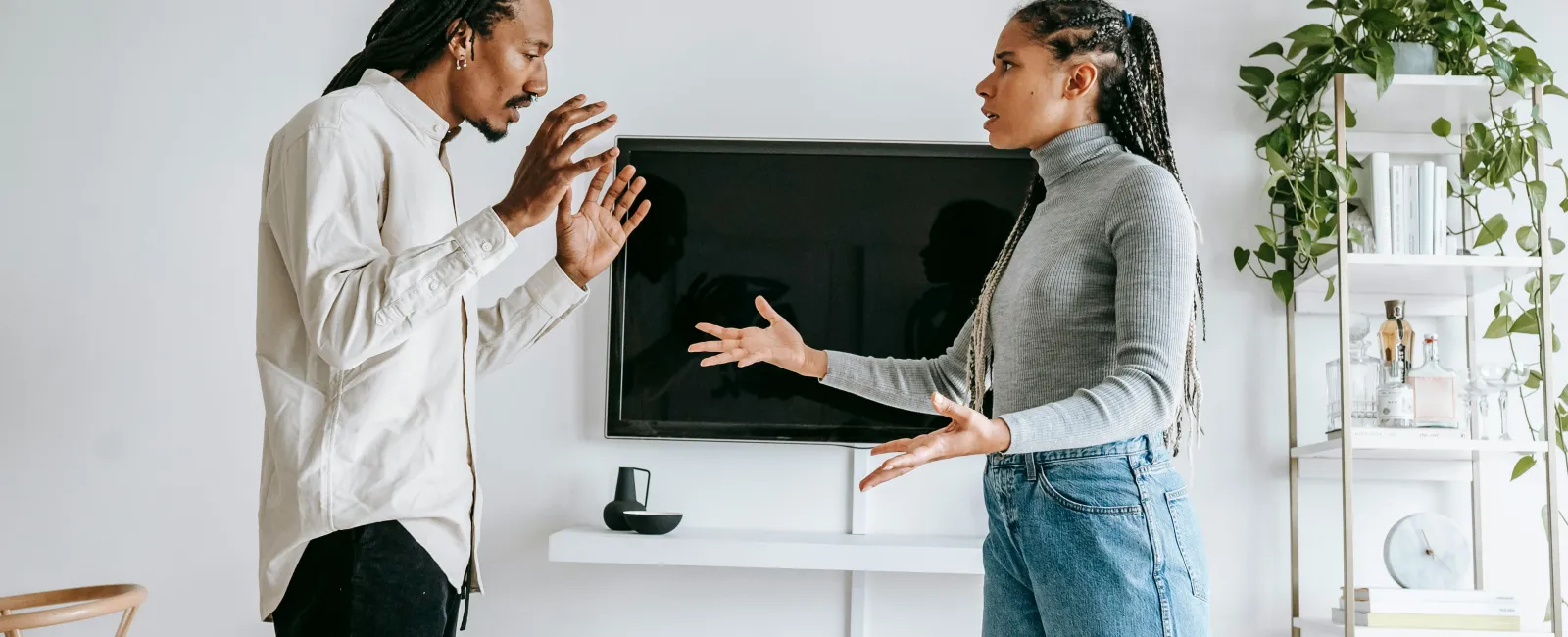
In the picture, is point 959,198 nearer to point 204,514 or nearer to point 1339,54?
point 1339,54

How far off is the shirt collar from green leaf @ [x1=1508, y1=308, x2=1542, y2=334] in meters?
2.18

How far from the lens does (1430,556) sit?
2400 mm

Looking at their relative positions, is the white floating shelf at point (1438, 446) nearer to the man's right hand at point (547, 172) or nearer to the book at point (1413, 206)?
the book at point (1413, 206)

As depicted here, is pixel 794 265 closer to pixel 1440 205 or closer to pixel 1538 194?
pixel 1440 205

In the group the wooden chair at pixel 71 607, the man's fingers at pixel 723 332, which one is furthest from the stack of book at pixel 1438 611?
the wooden chair at pixel 71 607

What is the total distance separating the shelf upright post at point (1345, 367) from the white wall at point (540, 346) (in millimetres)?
301

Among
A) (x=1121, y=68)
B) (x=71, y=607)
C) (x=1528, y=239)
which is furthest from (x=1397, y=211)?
(x=71, y=607)

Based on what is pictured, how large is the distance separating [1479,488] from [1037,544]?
1.73 metres

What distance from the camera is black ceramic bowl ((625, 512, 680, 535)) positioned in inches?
95.2

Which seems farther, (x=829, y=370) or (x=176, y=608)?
(x=176, y=608)

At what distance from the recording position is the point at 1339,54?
2457mm

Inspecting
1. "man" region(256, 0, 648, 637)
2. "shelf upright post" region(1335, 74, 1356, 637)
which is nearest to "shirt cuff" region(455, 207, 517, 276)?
"man" region(256, 0, 648, 637)

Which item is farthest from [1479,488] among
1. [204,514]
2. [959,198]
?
[204,514]

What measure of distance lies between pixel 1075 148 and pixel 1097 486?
458 mm
